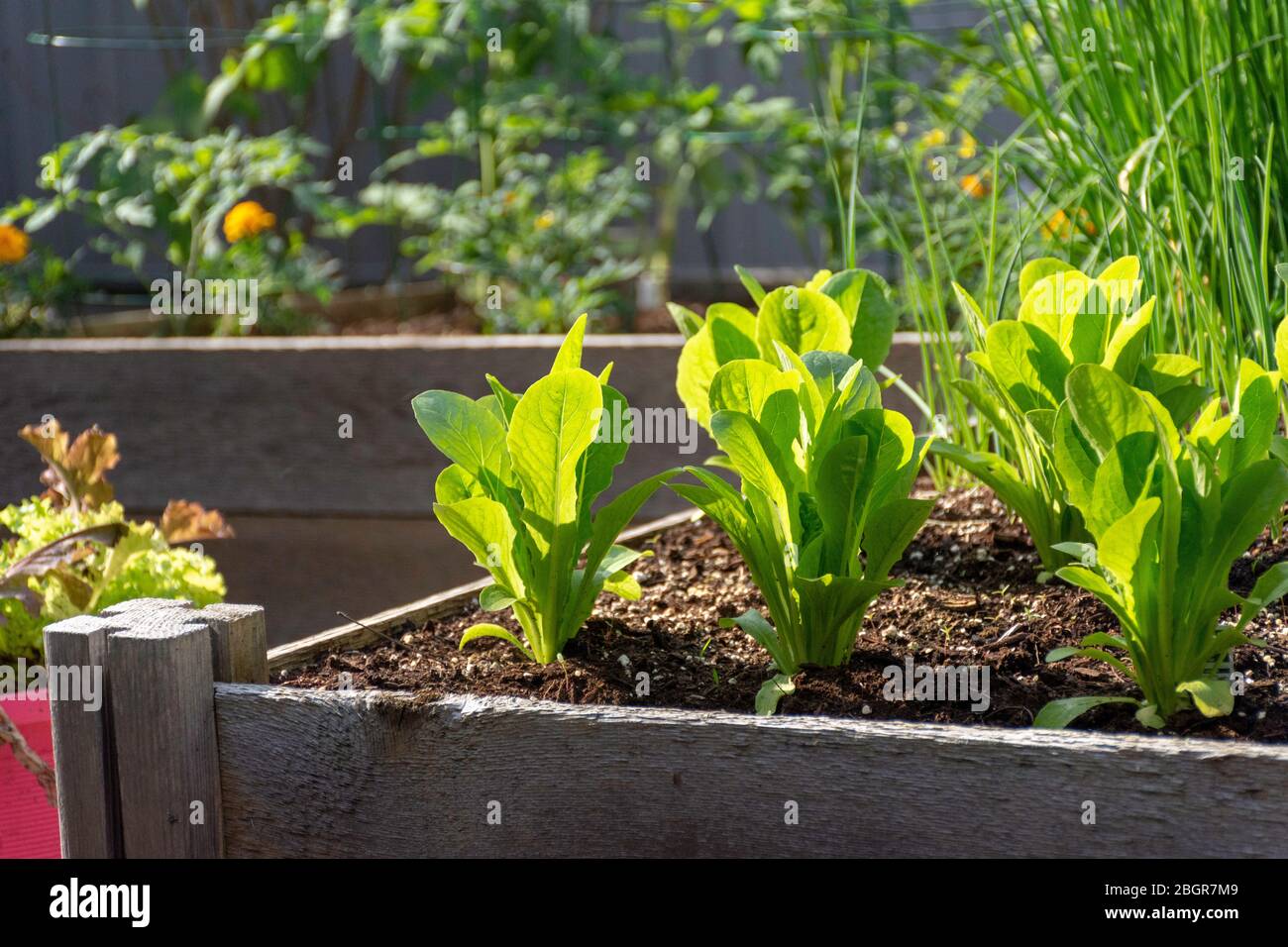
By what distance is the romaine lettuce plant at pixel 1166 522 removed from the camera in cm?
85

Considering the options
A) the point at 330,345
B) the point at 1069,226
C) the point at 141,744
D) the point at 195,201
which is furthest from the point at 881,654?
the point at 195,201

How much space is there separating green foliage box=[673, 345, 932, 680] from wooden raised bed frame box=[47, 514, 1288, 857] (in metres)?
0.11

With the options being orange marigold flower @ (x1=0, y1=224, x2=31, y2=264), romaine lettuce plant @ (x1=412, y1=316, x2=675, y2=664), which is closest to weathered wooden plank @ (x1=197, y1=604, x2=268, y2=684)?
romaine lettuce plant @ (x1=412, y1=316, x2=675, y2=664)

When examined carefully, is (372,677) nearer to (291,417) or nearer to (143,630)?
(143,630)

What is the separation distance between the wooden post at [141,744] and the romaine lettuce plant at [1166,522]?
63cm

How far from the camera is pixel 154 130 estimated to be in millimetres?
3488

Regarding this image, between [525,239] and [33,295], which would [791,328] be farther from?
[33,295]

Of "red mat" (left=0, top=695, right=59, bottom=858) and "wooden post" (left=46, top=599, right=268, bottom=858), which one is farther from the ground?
"wooden post" (left=46, top=599, right=268, bottom=858)

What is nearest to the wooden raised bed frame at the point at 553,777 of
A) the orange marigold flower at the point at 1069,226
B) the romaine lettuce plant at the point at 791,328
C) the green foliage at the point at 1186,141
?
the romaine lettuce plant at the point at 791,328

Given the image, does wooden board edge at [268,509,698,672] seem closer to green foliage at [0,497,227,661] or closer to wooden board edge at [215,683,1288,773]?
wooden board edge at [215,683,1288,773]

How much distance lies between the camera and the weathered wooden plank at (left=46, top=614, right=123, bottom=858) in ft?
3.23

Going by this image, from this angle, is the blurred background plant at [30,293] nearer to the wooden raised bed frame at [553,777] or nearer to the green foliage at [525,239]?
the green foliage at [525,239]

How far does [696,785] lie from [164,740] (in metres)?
0.41
